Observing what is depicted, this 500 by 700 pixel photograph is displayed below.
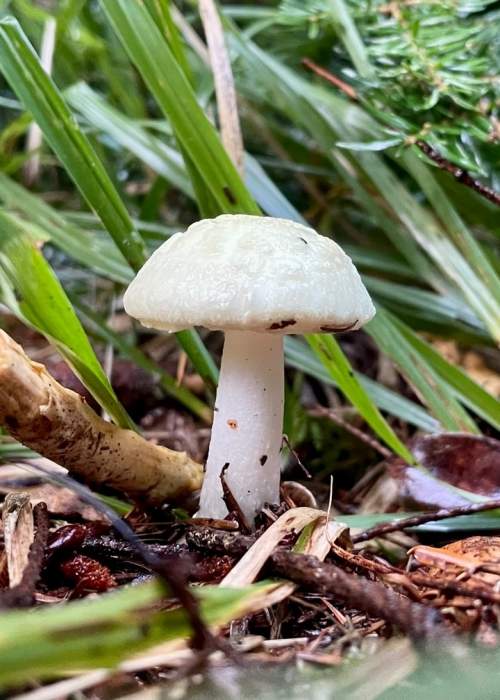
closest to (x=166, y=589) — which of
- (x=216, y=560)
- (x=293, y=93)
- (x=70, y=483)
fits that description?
(x=70, y=483)

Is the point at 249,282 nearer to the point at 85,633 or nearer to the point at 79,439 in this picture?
the point at 79,439

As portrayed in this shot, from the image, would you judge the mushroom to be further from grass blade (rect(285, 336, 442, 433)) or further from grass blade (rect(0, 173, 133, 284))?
grass blade (rect(0, 173, 133, 284))

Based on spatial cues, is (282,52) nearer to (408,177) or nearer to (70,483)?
(408,177)

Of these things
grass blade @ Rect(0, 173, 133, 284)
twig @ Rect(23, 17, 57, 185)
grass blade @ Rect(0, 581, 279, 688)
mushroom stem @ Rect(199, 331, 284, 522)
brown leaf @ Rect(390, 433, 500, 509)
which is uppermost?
twig @ Rect(23, 17, 57, 185)

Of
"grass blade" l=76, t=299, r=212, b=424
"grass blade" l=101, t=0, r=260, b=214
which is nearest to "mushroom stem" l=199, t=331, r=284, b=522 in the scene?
"grass blade" l=101, t=0, r=260, b=214

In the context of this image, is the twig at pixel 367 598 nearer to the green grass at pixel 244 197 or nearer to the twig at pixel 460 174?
the green grass at pixel 244 197

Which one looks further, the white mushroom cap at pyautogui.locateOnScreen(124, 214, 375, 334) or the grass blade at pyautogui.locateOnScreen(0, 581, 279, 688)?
the white mushroom cap at pyautogui.locateOnScreen(124, 214, 375, 334)
